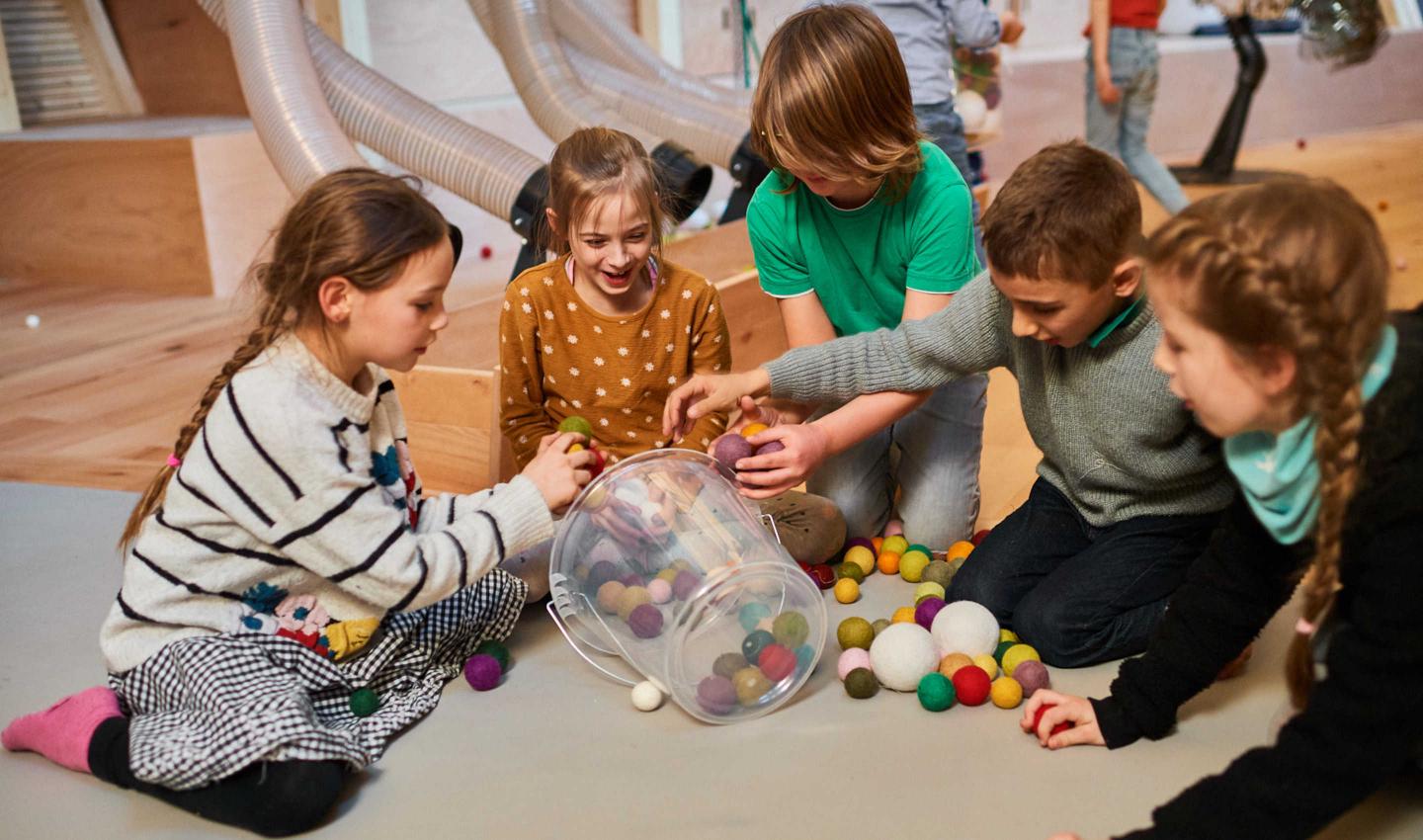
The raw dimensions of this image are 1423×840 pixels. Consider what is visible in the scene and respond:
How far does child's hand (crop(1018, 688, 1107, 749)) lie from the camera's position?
1139 mm

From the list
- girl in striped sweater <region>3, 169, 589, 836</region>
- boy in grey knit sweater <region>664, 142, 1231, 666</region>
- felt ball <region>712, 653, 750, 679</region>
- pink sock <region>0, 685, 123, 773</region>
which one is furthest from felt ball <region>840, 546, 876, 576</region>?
pink sock <region>0, 685, 123, 773</region>

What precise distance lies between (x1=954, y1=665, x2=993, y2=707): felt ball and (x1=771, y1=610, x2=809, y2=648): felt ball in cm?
16

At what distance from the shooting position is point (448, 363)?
2041 millimetres

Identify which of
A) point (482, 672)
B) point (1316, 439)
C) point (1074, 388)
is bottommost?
point (482, 672)

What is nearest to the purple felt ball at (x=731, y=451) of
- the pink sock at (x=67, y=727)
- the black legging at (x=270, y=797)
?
the black legging at (x=270, y=797)

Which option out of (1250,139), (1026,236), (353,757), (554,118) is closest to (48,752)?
(353,757)

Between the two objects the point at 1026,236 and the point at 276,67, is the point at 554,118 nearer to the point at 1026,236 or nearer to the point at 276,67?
the point at 276,67

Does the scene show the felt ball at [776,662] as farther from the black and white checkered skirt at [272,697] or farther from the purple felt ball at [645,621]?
the black and white checkered skirt at [272,697]

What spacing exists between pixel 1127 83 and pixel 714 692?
9.32ft

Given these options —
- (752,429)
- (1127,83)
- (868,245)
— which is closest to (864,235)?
(868,245)

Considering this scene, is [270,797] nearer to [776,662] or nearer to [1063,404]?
[776,662]

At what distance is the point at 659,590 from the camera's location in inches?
49.1

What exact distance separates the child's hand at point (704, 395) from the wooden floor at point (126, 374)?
1.65 feet

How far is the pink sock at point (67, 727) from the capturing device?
116cm
